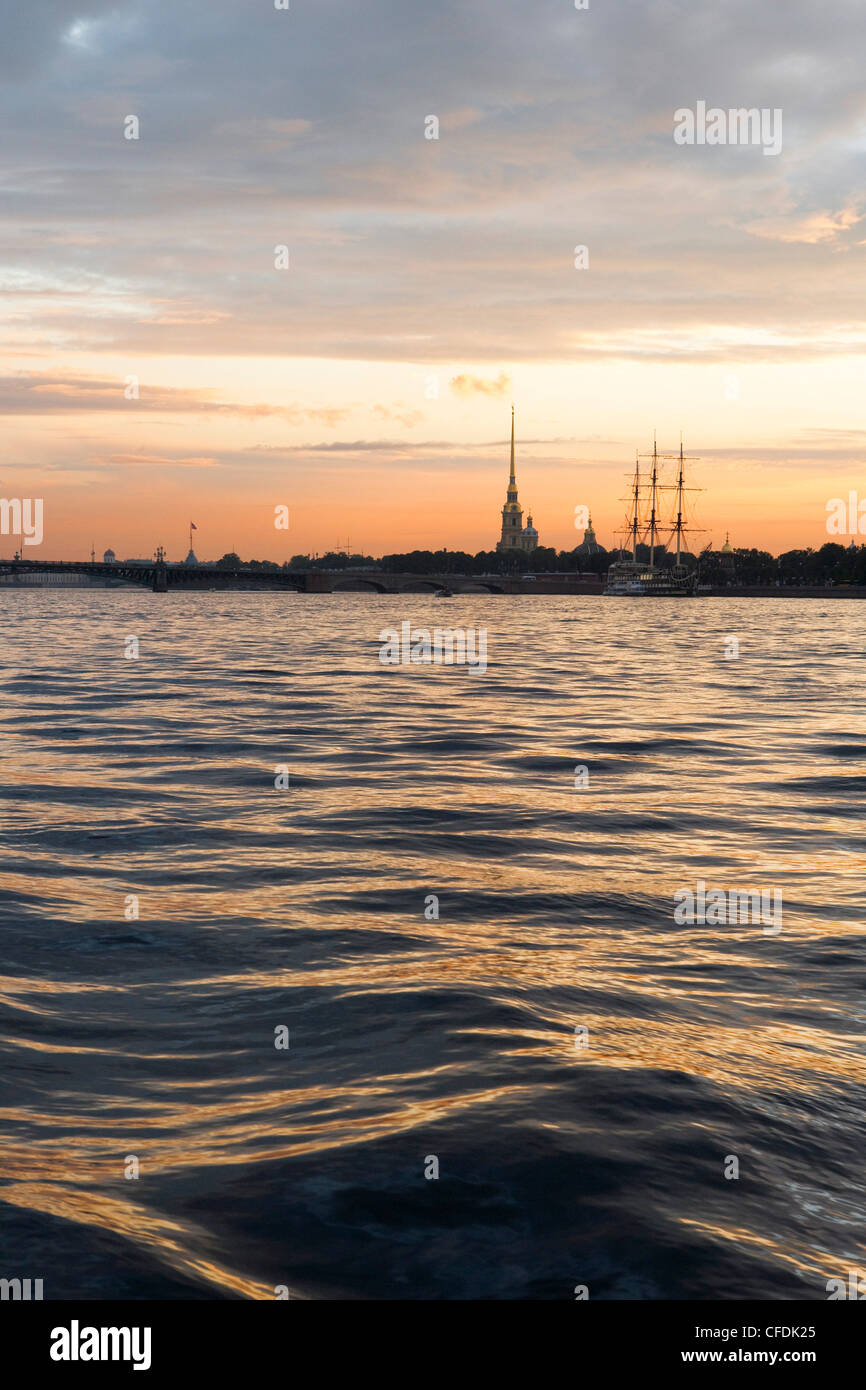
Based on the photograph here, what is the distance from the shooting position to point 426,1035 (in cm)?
728

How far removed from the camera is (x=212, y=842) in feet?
42.7

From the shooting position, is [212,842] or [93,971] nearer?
[93,971]

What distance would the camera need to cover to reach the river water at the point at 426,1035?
4.90 metres

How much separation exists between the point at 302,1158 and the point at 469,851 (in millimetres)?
7401

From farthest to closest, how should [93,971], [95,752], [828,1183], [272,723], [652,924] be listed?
[272,723], [95,752], [652,924], [93,971], [828,1183]

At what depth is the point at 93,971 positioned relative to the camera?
27.7 ft

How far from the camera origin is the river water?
490 centimetres

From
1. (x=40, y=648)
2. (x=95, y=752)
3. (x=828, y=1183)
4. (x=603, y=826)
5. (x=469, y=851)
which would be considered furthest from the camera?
(x=40, y=648)

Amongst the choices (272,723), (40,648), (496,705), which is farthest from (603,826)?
(40,648)

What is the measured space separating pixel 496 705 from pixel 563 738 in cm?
747
